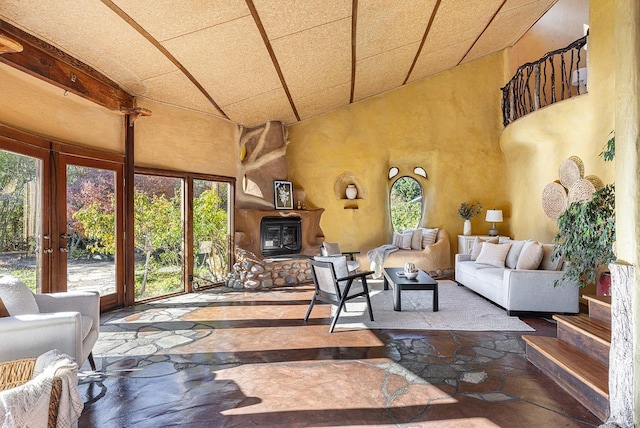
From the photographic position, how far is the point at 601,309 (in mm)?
2770

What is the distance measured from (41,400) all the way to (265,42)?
3.86m

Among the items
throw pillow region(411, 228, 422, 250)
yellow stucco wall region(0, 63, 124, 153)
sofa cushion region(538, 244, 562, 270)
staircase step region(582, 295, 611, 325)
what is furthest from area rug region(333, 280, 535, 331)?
yellow stucco wall region(0, 63, 124, 153)

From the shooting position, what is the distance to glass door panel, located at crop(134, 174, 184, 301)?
205 inches

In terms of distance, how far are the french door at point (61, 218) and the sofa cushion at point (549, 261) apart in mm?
5514

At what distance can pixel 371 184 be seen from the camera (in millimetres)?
7875

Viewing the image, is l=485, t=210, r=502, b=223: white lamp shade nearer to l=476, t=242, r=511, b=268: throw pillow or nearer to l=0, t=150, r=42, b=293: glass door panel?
l=476, t=242, r=511, b=268: throw pillow

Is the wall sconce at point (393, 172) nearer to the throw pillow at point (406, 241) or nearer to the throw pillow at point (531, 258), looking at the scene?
the throw pillow at point (406, 241)

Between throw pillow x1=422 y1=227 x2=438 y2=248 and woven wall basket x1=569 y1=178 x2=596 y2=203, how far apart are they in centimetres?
265

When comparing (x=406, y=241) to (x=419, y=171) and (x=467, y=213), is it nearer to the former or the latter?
(x=467, y=213)

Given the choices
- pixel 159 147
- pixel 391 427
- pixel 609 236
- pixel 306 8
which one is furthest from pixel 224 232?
pixel 609 236

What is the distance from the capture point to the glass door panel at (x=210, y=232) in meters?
5.97

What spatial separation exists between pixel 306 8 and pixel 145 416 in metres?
3.86

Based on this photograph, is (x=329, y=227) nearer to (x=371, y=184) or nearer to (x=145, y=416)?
(x=371, y=184)

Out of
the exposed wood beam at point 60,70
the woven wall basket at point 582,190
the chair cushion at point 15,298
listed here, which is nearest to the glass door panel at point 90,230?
the exposed wood beam at point 60,70
